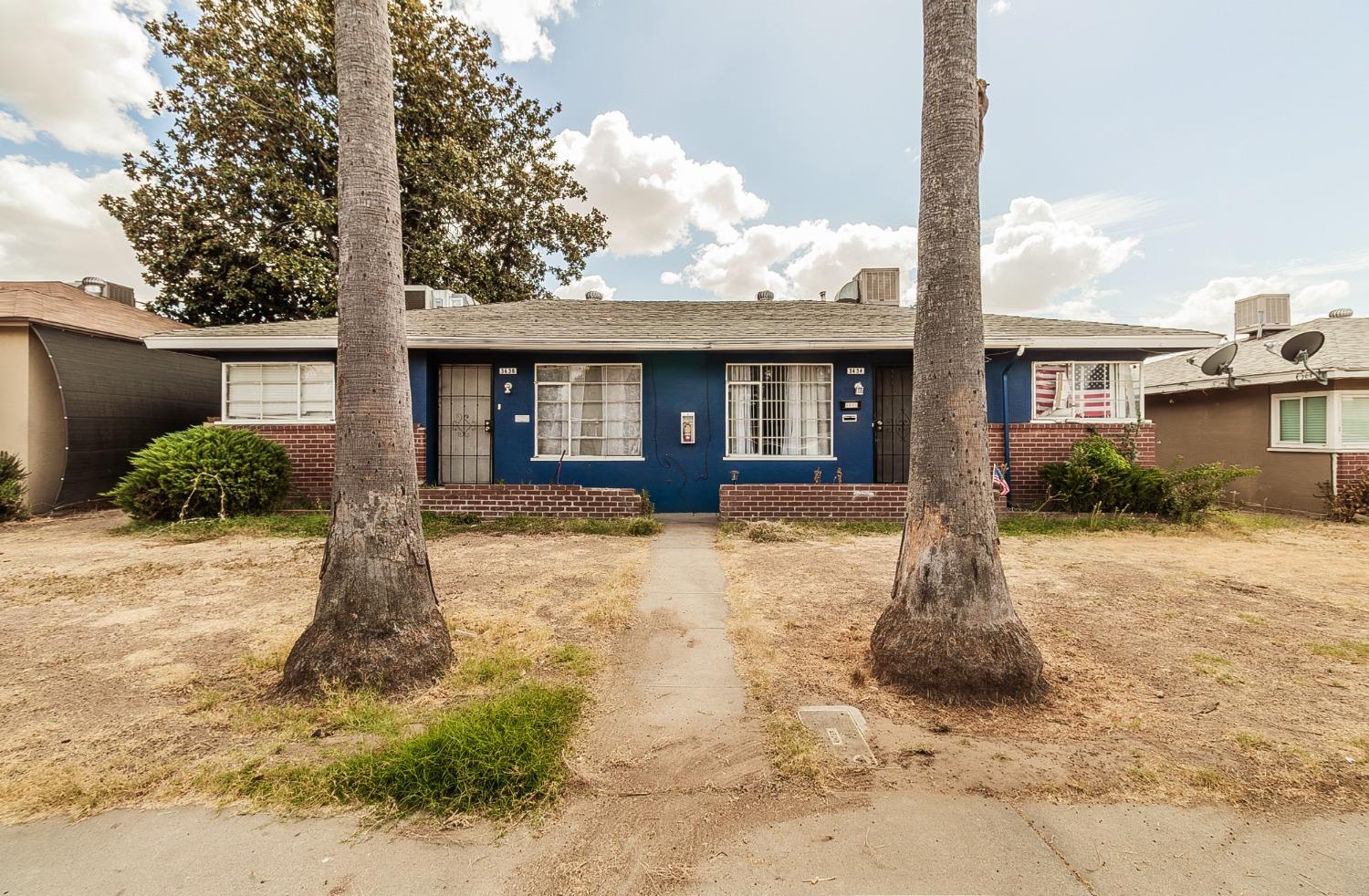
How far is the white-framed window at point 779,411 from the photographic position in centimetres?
1042

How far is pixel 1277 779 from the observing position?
103 inches

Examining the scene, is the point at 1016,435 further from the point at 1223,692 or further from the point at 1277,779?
the point at 1277,779

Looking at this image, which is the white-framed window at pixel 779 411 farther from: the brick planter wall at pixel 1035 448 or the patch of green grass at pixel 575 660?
the patch of green grass at pixel 575 660

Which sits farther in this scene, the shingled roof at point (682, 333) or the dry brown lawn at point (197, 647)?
the shingled roof at point (682, 333)

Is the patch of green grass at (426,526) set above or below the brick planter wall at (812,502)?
below

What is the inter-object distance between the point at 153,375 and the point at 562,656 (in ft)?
42.4

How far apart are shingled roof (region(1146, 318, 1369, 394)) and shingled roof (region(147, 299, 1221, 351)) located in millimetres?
2331

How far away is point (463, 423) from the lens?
35.3ft

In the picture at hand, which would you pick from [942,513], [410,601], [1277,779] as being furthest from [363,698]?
[1277,779]

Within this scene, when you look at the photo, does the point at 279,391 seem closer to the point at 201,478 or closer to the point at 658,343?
the point at 201,478

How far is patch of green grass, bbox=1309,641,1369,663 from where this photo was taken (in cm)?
396

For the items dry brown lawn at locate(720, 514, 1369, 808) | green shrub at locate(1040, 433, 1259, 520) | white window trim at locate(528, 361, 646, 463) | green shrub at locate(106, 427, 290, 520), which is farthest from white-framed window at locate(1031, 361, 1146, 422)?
green shrub at locate(106, 427, 290, 520)

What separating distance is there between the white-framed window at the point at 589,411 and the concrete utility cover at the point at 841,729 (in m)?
7.50

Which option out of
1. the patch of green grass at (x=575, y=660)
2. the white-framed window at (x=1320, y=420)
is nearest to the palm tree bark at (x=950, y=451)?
the patch of green grass at (x=575, y=660)
